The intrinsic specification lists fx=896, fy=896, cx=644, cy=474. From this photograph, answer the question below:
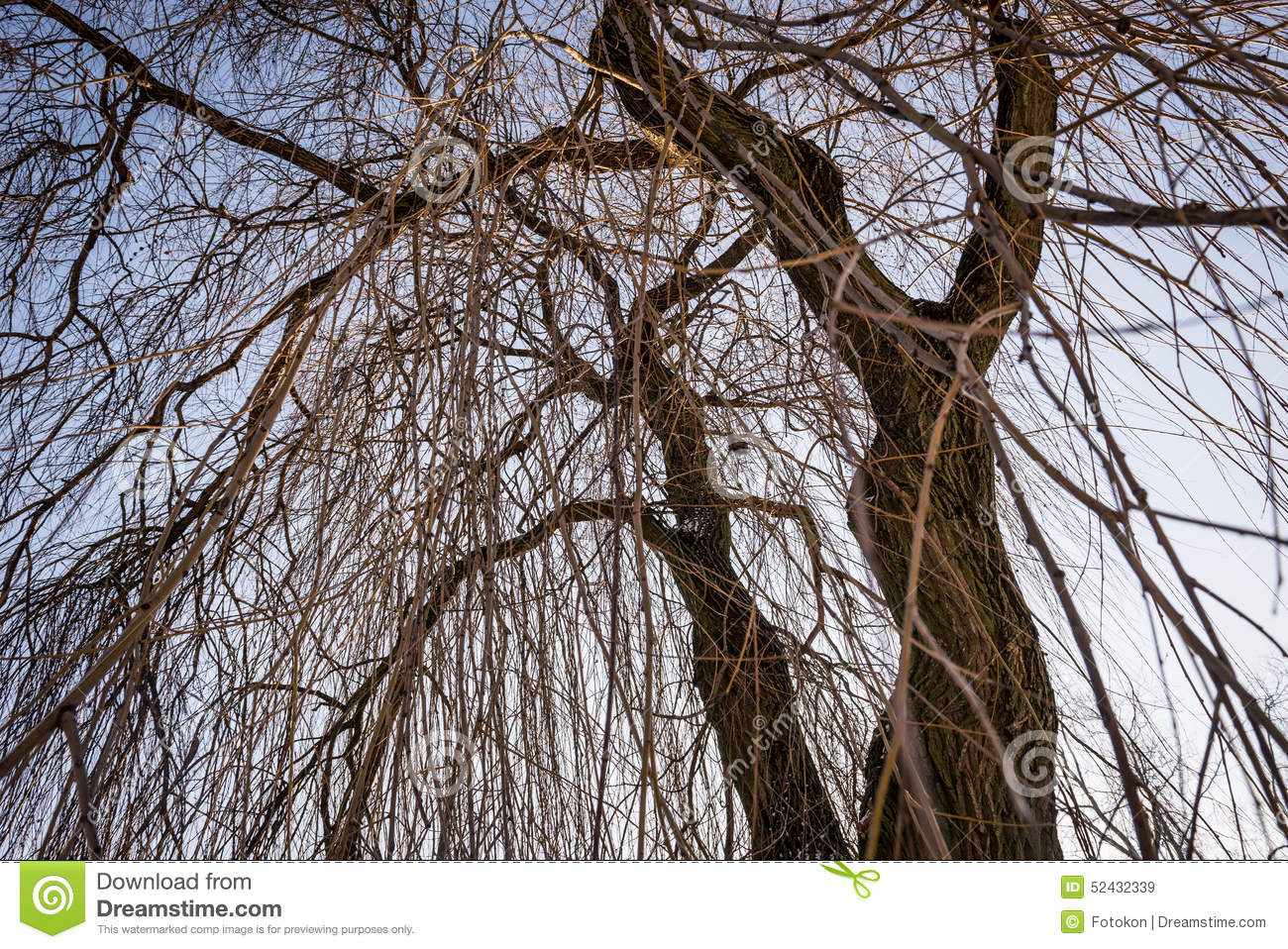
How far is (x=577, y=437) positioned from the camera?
1.40 meters

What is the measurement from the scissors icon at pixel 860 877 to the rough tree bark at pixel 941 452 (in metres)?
0.34

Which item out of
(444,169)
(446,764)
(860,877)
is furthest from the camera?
(444,169)

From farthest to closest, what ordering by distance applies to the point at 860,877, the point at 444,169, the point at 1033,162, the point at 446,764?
the point at 1033,162 → the point at 444,169 → the point at 446,764 → the point at 860,877

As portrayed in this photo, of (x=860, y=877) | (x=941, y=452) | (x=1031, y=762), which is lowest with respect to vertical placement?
(x=860, y=877)

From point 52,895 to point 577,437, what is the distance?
2.79ft

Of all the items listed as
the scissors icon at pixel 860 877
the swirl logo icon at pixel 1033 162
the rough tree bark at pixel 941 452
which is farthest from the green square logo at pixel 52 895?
the swirl logo icon at pixel 1033 162

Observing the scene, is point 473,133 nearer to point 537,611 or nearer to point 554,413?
point 554,413

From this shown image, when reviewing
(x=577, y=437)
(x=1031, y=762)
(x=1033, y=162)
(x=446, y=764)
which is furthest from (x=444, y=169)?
(x=1031, y=762)

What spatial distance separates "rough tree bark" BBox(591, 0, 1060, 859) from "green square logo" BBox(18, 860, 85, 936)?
2.96 ft

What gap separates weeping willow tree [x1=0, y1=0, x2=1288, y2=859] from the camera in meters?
1.01

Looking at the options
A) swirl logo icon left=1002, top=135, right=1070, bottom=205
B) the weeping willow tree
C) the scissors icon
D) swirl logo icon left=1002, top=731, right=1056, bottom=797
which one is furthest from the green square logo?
swirl logo icon left=1002, top=135, right=1070, bottom=205

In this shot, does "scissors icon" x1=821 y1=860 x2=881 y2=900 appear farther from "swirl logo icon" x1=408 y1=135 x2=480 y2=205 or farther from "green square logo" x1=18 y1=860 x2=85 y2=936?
"swirl logo icon" x1=408 y1=135 x2=480 y2=205

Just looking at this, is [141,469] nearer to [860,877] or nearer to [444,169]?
[444,169]

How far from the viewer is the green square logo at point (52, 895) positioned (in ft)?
2.74
